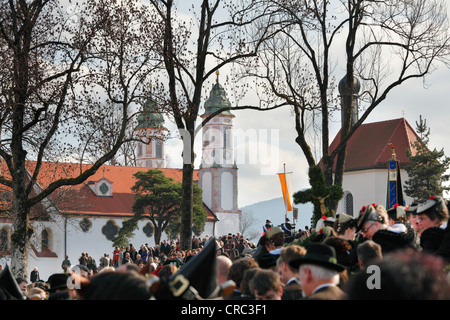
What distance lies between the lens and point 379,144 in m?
66.0

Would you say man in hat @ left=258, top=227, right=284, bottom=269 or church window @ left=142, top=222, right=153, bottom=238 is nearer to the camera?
man in hat @ left=258, top=227, right=284, bottom=269

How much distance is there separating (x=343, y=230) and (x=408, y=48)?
14876mm

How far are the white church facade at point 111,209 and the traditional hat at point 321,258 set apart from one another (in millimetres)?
45597

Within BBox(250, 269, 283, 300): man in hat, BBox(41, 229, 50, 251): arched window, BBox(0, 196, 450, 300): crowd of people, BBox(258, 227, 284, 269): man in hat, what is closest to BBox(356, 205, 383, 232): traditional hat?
BBox(0, 196, 450, 300): crowd of people

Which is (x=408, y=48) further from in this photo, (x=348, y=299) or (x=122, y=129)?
(x=348, y=299)

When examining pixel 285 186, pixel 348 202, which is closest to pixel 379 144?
pixel 348 202

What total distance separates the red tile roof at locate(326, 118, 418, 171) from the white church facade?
41.2 ft

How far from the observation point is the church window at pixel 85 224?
73.2 m

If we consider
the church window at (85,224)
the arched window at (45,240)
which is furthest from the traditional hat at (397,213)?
the church window at (85,224)

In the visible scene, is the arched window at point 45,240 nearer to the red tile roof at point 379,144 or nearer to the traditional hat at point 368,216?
the red tile roof at point 379,144

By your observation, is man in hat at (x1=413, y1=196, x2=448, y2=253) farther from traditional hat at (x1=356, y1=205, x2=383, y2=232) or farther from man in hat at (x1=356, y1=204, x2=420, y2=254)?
traditional hat at (x1=356, y1=205, x2=383, y2=232)

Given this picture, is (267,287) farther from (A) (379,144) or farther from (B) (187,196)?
(A) (379,144)

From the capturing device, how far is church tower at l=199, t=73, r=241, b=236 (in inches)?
3521

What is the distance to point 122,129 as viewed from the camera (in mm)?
20984
